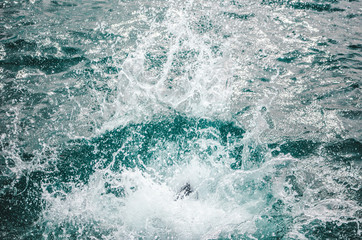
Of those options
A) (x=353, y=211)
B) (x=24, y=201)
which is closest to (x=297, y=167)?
(x=353, y=211)

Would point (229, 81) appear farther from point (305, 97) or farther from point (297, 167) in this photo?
point (297, 167)

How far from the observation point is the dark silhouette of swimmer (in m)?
3.80

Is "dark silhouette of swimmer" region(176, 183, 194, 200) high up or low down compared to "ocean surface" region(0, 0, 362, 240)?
down

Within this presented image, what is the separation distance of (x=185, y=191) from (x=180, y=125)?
4.73 ft

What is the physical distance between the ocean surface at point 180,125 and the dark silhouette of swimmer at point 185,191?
17 millimetres

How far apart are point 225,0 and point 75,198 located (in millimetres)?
8537

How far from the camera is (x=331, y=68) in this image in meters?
6.07

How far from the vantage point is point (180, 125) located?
4.86 metres

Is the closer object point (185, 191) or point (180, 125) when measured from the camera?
point (185, 191)

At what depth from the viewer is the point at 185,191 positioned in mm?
3861

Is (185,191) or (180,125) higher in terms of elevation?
(180,125)

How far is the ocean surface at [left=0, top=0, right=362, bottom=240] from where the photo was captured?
349 centimetres

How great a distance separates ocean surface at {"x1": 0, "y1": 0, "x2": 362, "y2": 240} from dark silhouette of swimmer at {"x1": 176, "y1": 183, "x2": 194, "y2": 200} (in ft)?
0.05

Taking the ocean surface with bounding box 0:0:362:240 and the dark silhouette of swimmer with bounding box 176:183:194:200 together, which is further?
the dark silhouette of swimmer with bounding box 176:183:194:200
